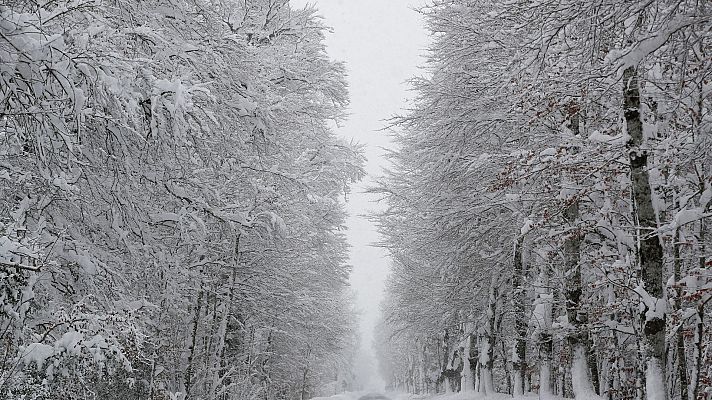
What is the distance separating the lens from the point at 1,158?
5387 millimetres

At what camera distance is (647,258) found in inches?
239

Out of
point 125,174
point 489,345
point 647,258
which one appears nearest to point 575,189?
point 647,258

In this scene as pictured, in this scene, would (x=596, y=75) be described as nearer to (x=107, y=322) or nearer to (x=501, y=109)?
(x=501, y=109)

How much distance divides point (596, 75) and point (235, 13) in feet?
22.1

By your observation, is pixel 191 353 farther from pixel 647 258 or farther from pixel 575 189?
pixel 647 258

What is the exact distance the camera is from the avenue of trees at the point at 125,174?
167 inches

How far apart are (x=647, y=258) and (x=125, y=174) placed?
5.71 m

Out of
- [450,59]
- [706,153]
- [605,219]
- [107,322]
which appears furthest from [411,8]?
[107,322]

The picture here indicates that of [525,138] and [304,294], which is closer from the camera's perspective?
[525,138]

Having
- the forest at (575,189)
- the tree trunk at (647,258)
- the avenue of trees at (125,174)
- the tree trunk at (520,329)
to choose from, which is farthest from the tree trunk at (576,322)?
the avenue of trees at (125,174)

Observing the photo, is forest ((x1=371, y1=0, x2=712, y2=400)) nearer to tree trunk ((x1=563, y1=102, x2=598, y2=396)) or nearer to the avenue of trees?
tree trunk ((x1=563, y1=102, x2=598, y2=396))

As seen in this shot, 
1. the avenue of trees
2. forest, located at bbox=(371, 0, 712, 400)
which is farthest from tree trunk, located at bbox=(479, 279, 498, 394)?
the avenue of trees

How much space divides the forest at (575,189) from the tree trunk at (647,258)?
0.02m

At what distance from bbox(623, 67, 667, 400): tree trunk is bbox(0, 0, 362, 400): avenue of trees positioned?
4486 millimetres
